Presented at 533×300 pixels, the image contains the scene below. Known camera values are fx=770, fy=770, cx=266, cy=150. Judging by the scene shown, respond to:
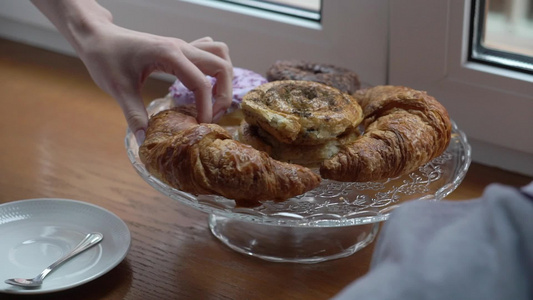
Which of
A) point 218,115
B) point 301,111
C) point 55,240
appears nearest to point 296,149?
point 301,111

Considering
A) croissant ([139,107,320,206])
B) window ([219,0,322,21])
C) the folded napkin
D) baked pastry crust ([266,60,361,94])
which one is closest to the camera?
the folded napkin

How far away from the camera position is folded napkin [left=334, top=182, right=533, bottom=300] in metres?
0.43

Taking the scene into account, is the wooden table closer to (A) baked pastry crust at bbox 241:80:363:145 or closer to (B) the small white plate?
(B) the small white plate

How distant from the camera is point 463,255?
44cm

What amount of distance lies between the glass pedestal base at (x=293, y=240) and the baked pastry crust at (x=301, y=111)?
12 centimetres

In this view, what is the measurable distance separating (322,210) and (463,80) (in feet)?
1.25

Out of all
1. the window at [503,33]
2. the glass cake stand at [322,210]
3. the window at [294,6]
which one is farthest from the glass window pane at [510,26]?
the window at [294,6]

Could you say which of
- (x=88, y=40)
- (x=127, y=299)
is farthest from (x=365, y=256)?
(x=88, y=40)

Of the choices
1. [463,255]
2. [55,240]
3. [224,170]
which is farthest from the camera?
[55,240]

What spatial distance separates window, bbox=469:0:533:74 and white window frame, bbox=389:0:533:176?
12 mm

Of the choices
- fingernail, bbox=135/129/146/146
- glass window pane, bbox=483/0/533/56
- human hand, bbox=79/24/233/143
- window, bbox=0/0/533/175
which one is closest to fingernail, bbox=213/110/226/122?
human hand, bbox=79/24/233/143

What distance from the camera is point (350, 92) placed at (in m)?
1.01

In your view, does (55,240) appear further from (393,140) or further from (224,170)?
(393,140)

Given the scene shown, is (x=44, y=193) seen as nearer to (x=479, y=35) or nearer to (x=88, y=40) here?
(x=88, y=40)
